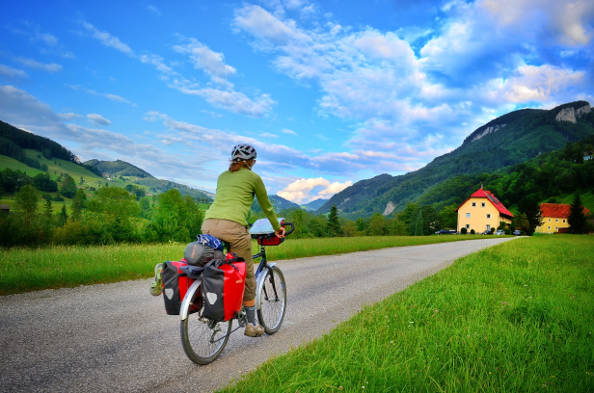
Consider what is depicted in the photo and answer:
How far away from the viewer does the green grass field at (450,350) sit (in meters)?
2.50

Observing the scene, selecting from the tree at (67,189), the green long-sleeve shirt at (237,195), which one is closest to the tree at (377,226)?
the green long-sleeve shirt at (237,195)

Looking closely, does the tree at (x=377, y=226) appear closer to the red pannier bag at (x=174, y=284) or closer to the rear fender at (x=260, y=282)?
the rear fender at (x=260, y=282)

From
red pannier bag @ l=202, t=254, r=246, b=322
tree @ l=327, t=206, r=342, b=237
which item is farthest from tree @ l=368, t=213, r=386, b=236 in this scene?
red pannier bag @ l=202, t=254, r=246, b=322

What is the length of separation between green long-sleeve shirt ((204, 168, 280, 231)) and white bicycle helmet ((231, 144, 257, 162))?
0.15 metres

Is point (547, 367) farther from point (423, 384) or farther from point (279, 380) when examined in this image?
point (279, 380)

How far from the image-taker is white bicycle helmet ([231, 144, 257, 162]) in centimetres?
373

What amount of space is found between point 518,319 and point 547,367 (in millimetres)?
1635

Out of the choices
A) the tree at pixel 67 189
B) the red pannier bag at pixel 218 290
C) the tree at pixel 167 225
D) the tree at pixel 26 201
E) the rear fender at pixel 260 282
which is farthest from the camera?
the tree at pixel 67 189

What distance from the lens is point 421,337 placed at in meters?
3.47

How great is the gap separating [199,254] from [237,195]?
0.84 meters

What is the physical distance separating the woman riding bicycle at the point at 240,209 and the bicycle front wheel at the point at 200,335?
0.45 m

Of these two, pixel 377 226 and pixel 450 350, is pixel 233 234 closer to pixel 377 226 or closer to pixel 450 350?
pixel 450 350

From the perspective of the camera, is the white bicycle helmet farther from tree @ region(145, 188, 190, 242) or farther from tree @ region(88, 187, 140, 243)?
tree @ region(88, 187, 140, 243)

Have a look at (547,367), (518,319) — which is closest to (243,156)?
(547,367)
